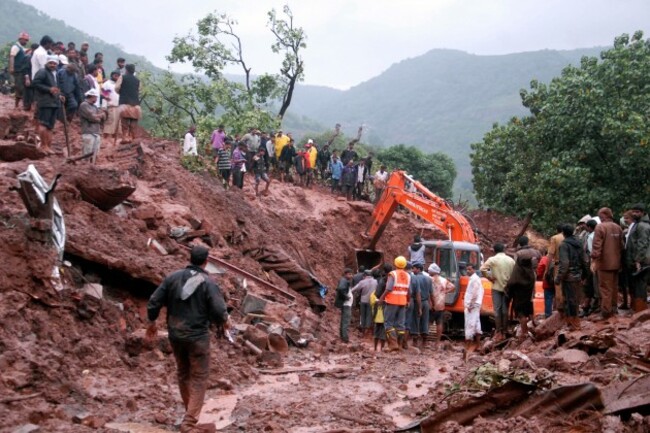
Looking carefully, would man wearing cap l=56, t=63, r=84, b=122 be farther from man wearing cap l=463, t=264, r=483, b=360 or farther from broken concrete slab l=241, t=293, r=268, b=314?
man wearing cap l=463, t=264, r=483, b=360

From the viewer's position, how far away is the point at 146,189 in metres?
16.7

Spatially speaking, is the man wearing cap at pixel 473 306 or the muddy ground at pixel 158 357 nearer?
the muddy ground at pixel 158 357

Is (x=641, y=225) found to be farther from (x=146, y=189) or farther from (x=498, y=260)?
(x=146, y=189)

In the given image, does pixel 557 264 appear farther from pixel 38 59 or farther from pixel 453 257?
pixel 38 59

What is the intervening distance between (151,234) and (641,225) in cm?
841

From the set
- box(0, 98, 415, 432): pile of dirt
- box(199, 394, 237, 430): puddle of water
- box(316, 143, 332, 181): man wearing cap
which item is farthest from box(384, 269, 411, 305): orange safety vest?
box(316, 143, 332, 181): man wearing cap

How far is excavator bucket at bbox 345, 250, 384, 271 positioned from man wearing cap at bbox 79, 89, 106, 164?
1156cm

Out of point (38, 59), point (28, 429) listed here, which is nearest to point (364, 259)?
point (38, 59)

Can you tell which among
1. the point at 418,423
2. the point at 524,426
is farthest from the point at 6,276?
the point at 524,426

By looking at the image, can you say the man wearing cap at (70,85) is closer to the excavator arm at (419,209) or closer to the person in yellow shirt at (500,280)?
the excavator arm at (419,209)

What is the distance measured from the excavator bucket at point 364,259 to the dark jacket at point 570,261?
44.0 ft

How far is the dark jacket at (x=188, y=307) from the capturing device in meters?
7.23

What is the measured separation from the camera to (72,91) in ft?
54.9

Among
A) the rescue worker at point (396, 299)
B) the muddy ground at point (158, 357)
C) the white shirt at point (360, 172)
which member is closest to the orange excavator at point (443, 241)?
the muddy ground at point (158, 357)
